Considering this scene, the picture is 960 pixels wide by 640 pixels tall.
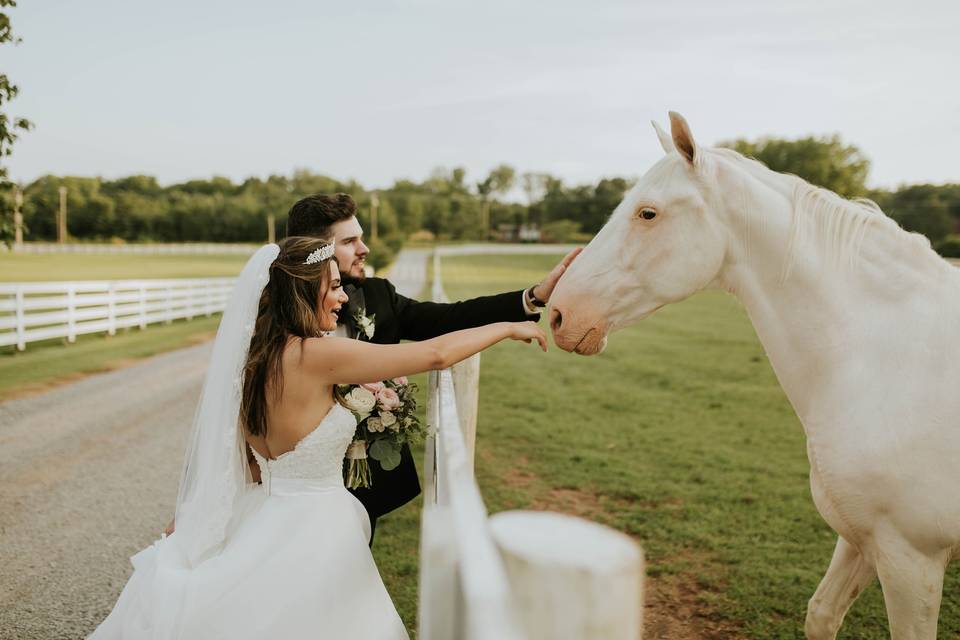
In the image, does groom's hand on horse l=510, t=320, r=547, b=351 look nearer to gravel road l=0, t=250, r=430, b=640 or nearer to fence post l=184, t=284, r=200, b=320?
gravel road l=0, t=250, r=430, b=640

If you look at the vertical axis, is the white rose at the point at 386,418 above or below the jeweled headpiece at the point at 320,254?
below

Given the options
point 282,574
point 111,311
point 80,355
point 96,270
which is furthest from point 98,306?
point 96,270

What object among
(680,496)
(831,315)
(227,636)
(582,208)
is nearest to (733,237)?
(831,315)

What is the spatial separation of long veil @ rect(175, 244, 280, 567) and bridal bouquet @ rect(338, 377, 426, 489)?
47 centimetres

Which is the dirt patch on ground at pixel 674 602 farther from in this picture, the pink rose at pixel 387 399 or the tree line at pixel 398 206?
the tree line at pixel 398 206

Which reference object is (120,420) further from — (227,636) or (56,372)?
(227,636)

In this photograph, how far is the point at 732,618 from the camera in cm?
394

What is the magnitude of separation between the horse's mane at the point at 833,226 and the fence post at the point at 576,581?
227 centimetres

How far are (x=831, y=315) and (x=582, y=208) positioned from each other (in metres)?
94.1

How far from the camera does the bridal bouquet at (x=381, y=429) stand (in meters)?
2.94

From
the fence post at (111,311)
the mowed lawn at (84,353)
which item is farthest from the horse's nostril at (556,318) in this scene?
the fence post at (111,311)

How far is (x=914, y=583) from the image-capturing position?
236 cm

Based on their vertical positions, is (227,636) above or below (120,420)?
above

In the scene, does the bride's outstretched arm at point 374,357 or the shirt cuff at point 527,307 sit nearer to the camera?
the bride's outstretched arm at point 374,357
